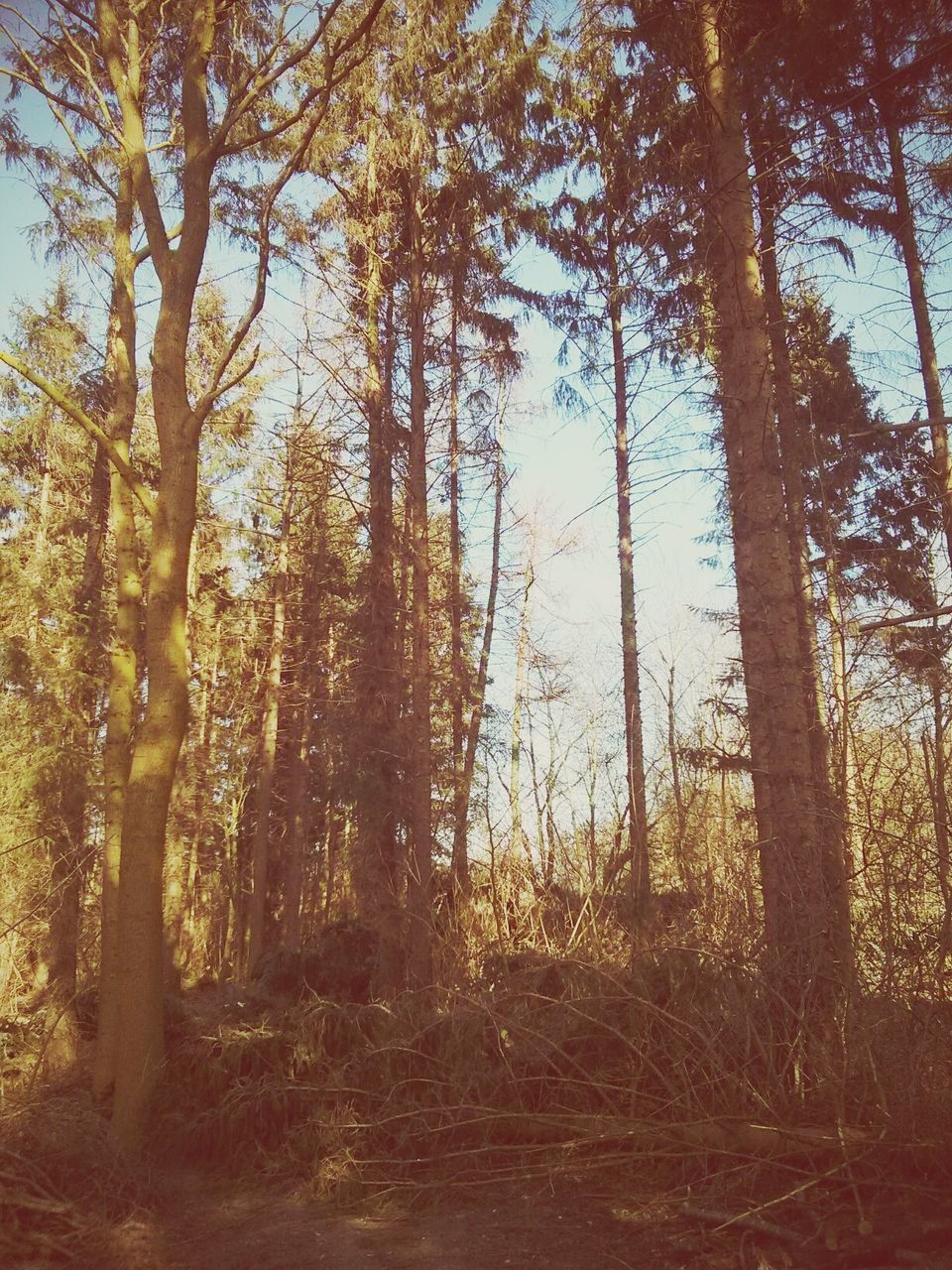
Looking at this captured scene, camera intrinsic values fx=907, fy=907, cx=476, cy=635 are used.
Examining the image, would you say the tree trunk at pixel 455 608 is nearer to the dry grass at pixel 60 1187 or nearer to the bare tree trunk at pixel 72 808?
the bare tree trunk at pixel 72 808

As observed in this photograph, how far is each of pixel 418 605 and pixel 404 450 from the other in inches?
100

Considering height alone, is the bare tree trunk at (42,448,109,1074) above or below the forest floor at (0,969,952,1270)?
above

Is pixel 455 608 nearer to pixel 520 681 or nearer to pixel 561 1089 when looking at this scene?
pixel 520 681

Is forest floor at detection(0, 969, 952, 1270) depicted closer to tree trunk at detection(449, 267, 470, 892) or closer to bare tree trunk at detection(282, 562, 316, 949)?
tree trunk at detection(449, 267, 470, 892)

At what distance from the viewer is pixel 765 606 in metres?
6.88

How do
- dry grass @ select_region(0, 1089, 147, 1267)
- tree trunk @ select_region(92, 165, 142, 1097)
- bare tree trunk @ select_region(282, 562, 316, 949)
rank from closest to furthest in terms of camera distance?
1. dry grass @ select_region(0, 1089, 147, 1267)
2. tree trunk @ select_region(92, 165, 142, 1097)
3. bare tree trunk @ select_region(282, 562, 316, 949)

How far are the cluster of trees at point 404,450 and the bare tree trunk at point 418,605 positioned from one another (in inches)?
2.0

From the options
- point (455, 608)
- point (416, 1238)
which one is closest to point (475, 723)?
point (455, 608)

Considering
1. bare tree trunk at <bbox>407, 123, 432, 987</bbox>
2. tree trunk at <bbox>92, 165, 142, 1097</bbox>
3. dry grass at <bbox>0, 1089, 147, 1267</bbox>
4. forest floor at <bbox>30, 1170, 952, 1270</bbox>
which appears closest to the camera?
forest floor at <bbox>30, 1170, 952, 1270</bbox>

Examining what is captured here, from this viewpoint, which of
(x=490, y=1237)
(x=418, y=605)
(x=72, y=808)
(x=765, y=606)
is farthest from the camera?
(x=418, y=605)

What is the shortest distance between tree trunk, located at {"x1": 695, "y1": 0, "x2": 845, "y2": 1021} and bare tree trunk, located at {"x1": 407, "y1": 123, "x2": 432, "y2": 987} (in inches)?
194

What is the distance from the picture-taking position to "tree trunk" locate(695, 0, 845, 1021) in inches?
219

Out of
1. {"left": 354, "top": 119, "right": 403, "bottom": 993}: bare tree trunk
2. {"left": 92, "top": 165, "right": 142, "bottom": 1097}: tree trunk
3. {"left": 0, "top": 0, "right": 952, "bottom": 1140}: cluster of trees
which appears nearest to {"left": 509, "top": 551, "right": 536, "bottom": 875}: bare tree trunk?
{"left": 0, "top": 0, "right": 952, "bottom": 1140}: cluster of trees

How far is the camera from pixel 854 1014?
496cm
